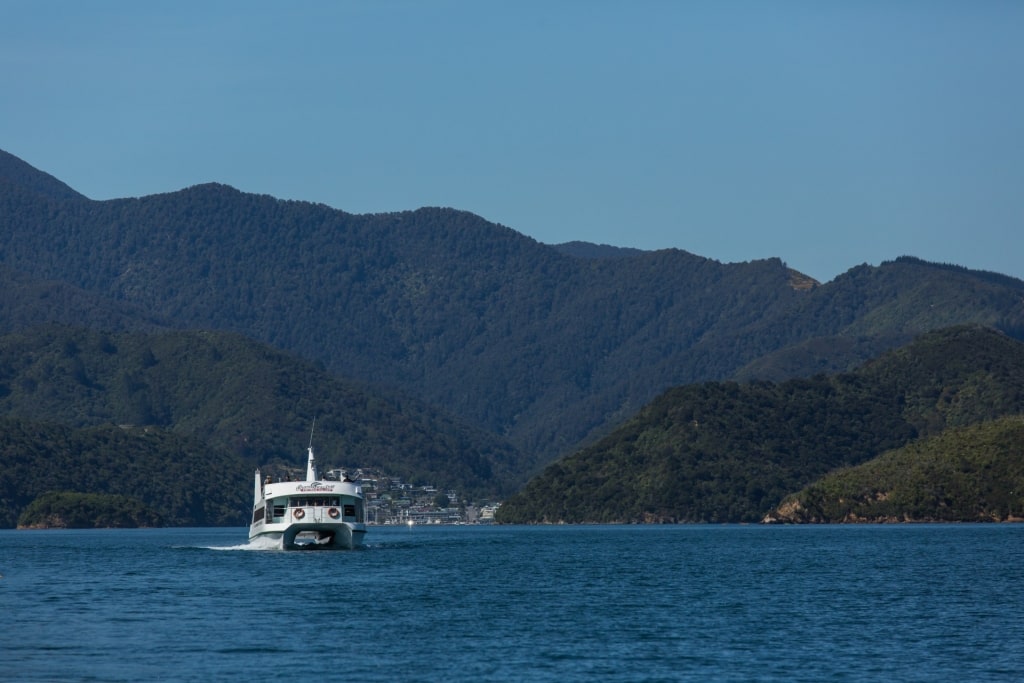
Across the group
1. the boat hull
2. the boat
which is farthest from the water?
the boat

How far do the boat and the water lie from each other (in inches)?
92.3

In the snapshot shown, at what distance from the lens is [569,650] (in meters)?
72.1

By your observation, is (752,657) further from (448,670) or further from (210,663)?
(210,663)

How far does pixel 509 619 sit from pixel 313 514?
51387mm

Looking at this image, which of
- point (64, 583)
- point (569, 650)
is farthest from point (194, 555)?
point (569, 650)

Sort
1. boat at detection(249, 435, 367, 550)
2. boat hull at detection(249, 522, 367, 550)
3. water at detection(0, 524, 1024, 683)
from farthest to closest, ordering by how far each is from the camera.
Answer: boat hull at detection(249, 522, 367, 550) < boat at detection(249, 435, 367, 550) < water at detection(0, 524, 1024, 683)

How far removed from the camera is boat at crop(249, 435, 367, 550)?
133000mm

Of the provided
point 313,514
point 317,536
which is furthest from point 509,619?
point 317,536

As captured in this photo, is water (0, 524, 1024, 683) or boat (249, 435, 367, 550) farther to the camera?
boat (249, 435, 367, 550)

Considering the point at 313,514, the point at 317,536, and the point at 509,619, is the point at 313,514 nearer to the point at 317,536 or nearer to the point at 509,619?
the point at 317,536

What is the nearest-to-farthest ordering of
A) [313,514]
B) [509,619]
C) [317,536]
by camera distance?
[509,619] → [313,514] → [317,536]

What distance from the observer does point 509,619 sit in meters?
85.1

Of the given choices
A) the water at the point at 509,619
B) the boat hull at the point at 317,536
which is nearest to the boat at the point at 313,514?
the boat hull at the point at 317,536

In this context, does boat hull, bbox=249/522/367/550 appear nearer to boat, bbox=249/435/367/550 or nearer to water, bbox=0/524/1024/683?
boat, bbox=249/435/367/550
